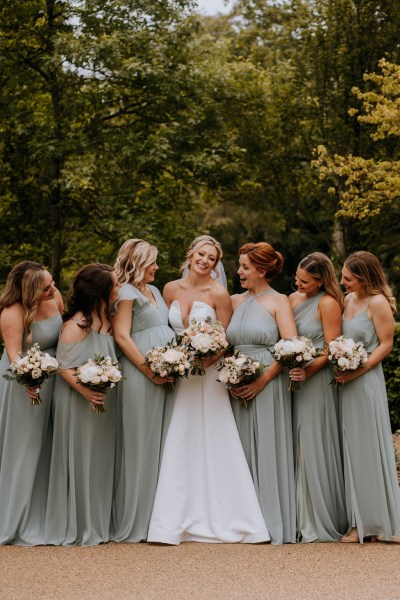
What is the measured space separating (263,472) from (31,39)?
11.1 meters

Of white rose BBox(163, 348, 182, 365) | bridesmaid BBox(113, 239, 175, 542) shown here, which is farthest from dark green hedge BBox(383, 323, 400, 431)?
white rose BBox(163, 348, 182, 365)

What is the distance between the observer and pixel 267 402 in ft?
21.9

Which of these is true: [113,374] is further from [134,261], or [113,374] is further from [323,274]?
[323,274]

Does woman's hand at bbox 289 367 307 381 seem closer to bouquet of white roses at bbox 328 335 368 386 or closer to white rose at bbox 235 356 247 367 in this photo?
bouquet of white roses at bbox 328 335 368 386

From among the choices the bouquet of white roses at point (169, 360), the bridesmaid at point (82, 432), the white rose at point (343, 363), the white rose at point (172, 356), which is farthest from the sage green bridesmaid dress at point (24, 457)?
the white rose at point (343, 363)

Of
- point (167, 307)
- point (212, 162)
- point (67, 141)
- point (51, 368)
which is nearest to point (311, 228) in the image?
point (212, 162)

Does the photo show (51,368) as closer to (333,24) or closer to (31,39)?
(31,39)

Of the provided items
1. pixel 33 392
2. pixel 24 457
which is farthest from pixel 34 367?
pixel 24 457

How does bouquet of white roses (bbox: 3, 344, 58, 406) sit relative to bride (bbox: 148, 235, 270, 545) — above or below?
above

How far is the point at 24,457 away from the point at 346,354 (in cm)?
272

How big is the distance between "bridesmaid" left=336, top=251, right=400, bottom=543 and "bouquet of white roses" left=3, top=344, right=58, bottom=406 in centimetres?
229

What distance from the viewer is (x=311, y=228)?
2061 cm

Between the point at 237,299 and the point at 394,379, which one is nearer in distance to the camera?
the point at 237,299

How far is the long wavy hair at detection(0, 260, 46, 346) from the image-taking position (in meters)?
6.39
